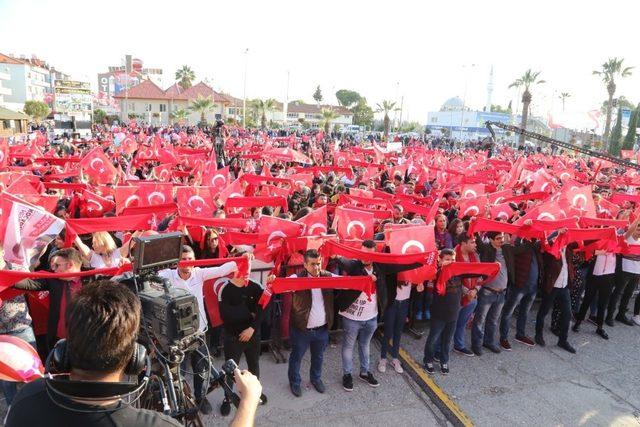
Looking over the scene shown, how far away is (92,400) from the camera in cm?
159

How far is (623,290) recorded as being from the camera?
7.71 metres

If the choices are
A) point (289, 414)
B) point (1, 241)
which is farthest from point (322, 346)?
point (1, 241)

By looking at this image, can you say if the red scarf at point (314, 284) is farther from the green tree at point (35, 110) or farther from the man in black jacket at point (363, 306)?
the green tree at point (35, 110)

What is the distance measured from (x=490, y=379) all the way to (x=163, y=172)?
8.98 meters

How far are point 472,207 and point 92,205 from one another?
6699 mm

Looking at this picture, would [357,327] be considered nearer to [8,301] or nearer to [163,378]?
[163,378]

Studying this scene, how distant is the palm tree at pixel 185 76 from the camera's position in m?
90.1

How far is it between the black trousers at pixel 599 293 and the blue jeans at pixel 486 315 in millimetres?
1851

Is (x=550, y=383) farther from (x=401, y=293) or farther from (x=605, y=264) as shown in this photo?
(x=605, y=264)

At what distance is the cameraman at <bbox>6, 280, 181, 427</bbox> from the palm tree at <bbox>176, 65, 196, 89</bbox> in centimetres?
9493

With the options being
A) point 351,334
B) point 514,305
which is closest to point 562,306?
point 514,305

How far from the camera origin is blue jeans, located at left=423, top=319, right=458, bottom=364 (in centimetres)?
577

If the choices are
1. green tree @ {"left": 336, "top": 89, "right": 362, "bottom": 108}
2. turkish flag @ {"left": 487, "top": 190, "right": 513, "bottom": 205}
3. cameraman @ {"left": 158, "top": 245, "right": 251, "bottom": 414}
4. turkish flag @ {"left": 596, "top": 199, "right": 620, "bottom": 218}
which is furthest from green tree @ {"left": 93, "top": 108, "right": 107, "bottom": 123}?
green tree @ {"left": 336, "top": 89, "right": 362, "bottom": 108}

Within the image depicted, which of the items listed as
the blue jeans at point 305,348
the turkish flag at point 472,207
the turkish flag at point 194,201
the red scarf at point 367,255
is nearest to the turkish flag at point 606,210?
the turkish flag at point 472,207
